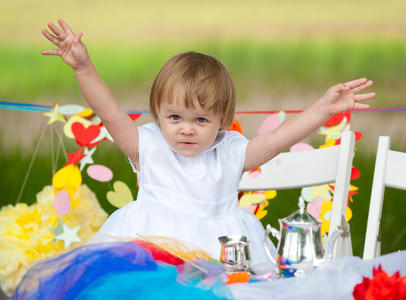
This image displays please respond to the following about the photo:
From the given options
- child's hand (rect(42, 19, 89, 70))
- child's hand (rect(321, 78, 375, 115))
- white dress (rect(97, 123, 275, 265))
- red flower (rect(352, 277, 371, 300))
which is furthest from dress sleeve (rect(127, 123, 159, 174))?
red flower (rect(352, 277, 371, 300))

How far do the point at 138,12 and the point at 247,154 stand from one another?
955 mm

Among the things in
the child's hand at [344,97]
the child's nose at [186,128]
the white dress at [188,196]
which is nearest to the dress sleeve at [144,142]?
the white dress at [188,196]

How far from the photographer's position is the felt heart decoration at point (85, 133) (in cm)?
170

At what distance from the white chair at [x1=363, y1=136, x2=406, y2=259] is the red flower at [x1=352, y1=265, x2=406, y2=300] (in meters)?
0.66

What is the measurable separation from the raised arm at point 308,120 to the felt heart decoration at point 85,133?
21.9 inches

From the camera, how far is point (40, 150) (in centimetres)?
199

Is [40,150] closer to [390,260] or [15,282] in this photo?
[15,282]

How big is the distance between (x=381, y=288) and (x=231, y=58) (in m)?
1.41

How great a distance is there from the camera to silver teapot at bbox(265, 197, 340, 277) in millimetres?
868

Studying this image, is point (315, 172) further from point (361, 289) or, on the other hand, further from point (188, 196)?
point (361, 289)

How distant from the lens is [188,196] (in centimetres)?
125

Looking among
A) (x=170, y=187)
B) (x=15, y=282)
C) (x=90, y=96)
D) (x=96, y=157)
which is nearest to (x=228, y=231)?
(x=170, y=187)

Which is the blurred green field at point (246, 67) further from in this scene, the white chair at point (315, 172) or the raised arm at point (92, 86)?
the raised arm at point (92, 86)

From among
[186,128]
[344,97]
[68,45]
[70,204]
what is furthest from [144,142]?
[70,204]
